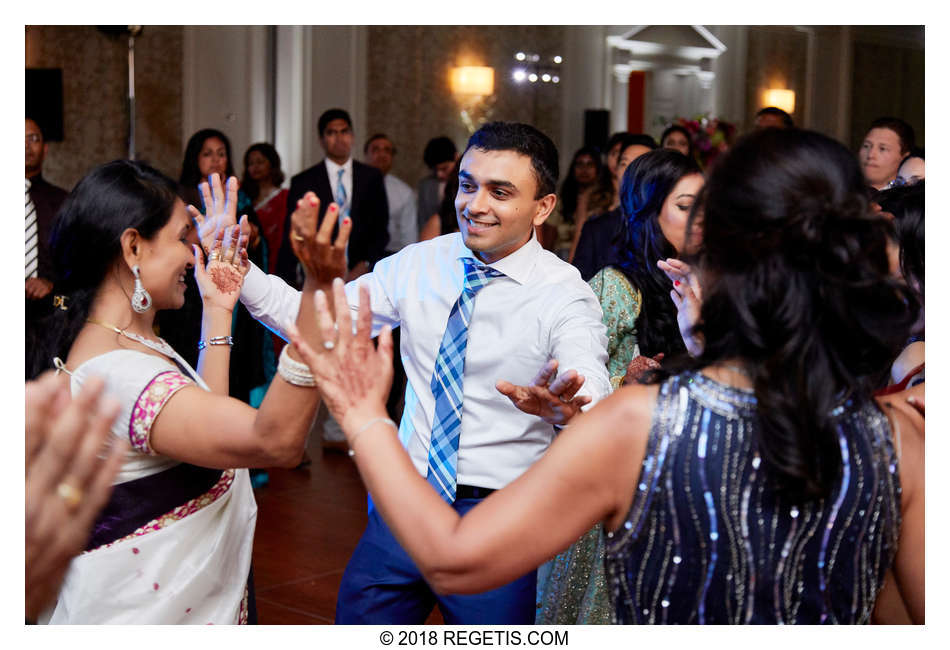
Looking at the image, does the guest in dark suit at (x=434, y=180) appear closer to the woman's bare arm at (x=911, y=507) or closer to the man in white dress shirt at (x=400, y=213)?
the man in white dress shirt at (x=400, y=213)

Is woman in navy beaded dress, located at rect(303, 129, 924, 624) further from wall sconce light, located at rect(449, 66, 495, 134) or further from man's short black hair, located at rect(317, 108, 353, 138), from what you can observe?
wall sconce light, located at rect(449, 66, 495, 134)

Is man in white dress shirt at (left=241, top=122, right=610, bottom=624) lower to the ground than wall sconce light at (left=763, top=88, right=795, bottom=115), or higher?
lower

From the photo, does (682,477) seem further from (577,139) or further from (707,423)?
(577,139)

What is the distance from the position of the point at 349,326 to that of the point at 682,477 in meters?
0.42

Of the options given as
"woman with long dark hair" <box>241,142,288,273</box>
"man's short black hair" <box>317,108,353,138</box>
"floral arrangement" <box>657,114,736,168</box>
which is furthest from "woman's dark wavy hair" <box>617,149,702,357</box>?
"floral arrangement" <box>657,114,736,168</box>

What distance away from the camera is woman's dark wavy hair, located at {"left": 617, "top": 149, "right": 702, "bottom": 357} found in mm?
2479

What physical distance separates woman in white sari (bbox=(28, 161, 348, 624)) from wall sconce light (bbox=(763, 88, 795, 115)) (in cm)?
1082

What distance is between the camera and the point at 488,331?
208 centimetres

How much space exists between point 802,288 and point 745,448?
7.5 inches

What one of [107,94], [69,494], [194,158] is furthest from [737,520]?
[107,94]

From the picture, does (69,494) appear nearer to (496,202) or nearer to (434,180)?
(496,202)

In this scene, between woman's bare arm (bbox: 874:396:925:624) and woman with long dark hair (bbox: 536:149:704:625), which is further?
woman with long dark hair (bbox: 536:149:704:625)

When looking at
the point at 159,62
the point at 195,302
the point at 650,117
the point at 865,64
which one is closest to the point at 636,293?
the point at 195,302

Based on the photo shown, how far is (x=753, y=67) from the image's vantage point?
1172 cm
